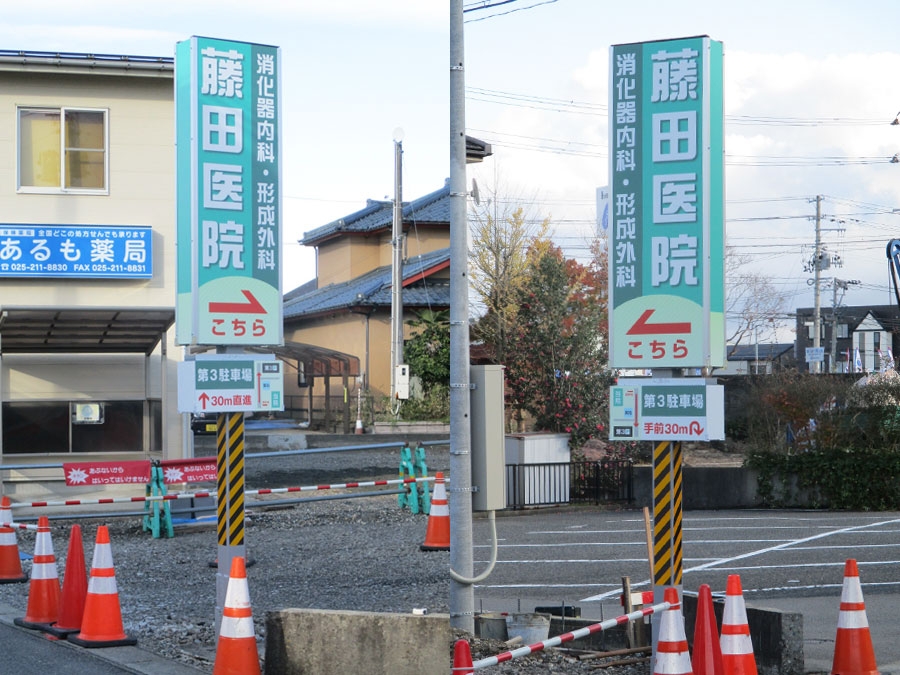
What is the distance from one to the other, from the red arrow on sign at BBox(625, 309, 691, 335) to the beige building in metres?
12.3

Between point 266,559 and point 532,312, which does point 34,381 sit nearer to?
point 266,559

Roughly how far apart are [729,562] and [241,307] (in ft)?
26.9

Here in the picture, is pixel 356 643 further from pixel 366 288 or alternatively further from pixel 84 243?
pixel 366 288

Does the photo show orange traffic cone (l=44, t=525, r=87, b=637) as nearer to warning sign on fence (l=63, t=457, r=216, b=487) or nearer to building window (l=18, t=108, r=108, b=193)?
warning sign on fence (l=63, t=457, r=216, b=487)

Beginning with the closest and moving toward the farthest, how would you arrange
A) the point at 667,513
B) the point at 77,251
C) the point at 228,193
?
the point at 667,513
the point at 228,193
the point at 77,251

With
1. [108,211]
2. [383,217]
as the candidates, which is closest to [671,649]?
[108,211]

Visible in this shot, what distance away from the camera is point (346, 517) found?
18.0 metres

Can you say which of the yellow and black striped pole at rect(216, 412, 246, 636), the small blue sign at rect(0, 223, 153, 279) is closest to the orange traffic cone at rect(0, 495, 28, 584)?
the yellow and black striped pole at rect(216, 412, 246, 636)

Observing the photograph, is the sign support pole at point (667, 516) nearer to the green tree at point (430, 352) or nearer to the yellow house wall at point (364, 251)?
the green tree at point (430, 352)

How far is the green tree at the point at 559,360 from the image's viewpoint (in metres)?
24.6

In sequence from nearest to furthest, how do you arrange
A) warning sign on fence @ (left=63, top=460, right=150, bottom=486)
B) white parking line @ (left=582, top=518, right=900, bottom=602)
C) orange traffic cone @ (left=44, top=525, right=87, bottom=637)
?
1. orange traffic cone @ (left=44, top=525, right=87, bottom=637)
2. white parking line @ (left=582, top=518, right=900, bottom=602)
3. warning sign on fence @ (left=63, top=460, right=150, bottom=486)

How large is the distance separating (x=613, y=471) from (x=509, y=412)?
8038 mm

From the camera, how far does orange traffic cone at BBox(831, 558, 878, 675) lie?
23.5ft

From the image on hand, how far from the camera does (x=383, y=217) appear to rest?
44375mm
